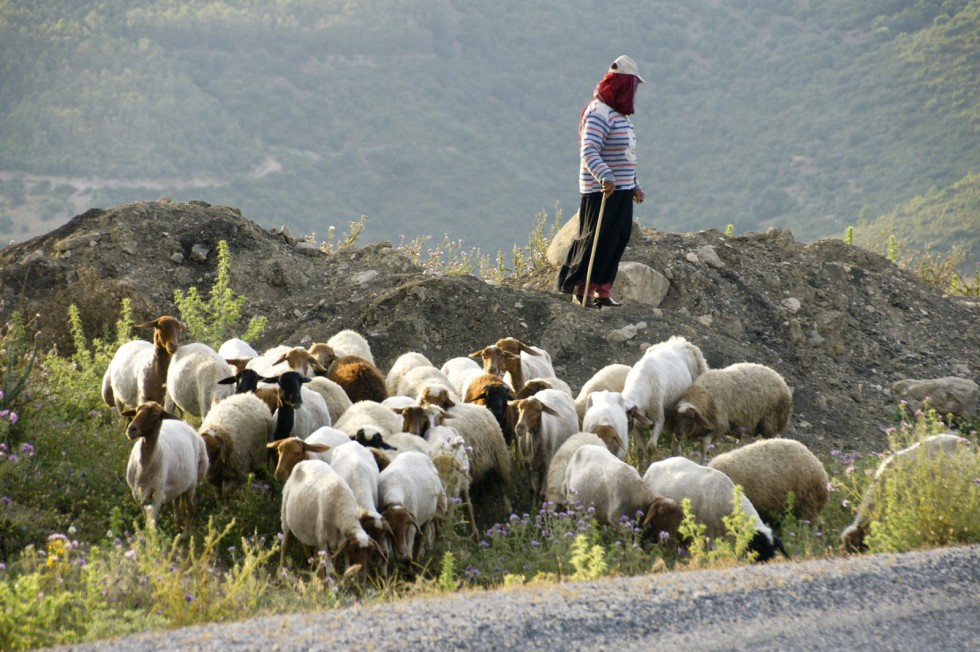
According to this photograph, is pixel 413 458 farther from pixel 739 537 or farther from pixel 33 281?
pixel 33 281

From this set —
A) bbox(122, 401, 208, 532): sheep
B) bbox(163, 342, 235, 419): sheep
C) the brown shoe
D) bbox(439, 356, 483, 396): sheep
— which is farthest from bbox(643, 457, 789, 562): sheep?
the brown shoe

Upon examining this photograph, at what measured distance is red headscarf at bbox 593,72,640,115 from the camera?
38.7 ft

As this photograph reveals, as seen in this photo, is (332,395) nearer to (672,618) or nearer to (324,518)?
(324,518)

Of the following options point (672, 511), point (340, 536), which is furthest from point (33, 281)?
point (672, 511)

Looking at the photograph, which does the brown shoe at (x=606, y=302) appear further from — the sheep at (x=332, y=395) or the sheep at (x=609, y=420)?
the sheep at (x=332, y=395)

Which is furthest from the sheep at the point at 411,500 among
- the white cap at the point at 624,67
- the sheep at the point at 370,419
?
the white cap at the point at 624,67

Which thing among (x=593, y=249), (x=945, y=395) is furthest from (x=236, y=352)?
(x=945, y=395)

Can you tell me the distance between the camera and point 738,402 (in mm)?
9922

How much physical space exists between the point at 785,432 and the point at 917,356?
3.24m

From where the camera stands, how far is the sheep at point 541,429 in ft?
28.2

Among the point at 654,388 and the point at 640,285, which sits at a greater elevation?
the point at 640,285

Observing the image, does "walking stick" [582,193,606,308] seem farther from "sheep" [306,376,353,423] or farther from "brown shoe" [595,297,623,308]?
"sheep" [306,376,353,423]

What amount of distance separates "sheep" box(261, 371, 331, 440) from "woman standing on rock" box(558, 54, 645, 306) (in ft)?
14.4

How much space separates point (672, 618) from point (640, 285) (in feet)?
27.4
